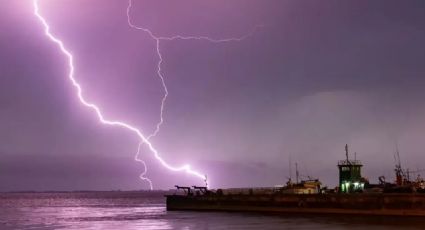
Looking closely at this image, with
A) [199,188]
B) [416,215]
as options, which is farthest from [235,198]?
[416,215]

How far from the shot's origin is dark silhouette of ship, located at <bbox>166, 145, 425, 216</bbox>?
2539 inches

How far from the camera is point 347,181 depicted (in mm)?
82688

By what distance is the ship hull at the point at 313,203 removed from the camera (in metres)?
63.3

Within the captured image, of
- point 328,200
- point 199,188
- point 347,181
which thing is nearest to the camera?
point 328,200

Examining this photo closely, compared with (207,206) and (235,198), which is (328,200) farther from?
(207,206)

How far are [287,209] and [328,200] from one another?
697 centimetres

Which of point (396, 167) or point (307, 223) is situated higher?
point (396, 167)

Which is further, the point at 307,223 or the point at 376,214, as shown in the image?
the point at 376,214

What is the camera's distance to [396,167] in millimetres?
83875

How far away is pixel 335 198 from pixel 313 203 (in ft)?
11.4

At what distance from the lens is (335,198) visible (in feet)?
234

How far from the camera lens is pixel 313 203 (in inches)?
2906

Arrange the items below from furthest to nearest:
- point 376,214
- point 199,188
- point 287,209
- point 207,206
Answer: point 199,188 → point 207,206 → point 287,209 → point 376,214

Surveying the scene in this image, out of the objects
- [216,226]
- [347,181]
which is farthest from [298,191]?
A: [216,226]
